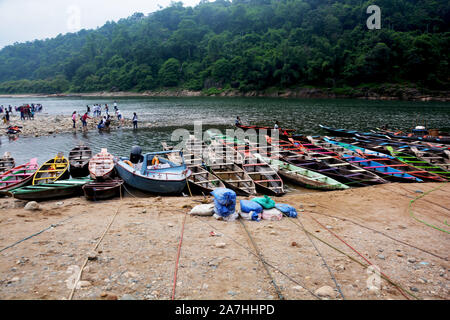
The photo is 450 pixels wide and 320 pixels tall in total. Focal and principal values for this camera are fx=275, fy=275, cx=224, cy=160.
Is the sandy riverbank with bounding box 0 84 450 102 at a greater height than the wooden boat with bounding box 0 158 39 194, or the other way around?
the sandy riverbank with bounding box 0 84 450 102

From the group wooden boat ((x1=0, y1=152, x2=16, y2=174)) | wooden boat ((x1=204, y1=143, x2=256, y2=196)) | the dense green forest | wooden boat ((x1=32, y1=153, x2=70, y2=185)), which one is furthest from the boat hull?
the dense green forest

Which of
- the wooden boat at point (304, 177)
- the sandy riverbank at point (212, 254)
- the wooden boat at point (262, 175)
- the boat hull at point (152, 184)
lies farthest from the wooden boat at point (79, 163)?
the wooden boat at point (304, 177)

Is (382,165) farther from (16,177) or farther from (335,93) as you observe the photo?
(335,93)

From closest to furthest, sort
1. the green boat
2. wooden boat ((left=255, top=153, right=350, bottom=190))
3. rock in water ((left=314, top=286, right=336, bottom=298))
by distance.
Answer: rock in water ((left=314, top=286, right=336, bottom=298)), wooden boat ((left=255, top=153, right=350, bottom=190)), the green boat

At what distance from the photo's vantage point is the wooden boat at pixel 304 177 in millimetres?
14664

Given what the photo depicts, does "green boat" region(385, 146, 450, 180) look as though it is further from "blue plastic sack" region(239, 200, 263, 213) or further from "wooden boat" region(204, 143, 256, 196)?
"blue plastic sack" region(239, 200, 263, 213)

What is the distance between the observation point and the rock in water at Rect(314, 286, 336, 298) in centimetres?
543

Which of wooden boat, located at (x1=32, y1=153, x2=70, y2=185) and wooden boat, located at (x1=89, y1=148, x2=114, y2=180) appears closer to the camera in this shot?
wooden boat, located at (x1=89, y1=148, x2=114, y2=180)

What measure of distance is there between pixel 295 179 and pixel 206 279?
10723 mm

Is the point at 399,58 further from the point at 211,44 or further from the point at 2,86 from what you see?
the point at 2,86

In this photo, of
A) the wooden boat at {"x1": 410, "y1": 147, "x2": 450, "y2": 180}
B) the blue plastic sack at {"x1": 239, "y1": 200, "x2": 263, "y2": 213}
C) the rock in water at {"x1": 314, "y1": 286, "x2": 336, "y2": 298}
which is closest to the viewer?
the rock in water at {"x1": 314, "y1": 286, "x2": 336, "y2": 298}

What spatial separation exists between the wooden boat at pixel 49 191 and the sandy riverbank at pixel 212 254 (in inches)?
75.4

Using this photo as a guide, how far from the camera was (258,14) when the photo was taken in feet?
505

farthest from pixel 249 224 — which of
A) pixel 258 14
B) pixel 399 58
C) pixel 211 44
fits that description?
pixel 258 14
